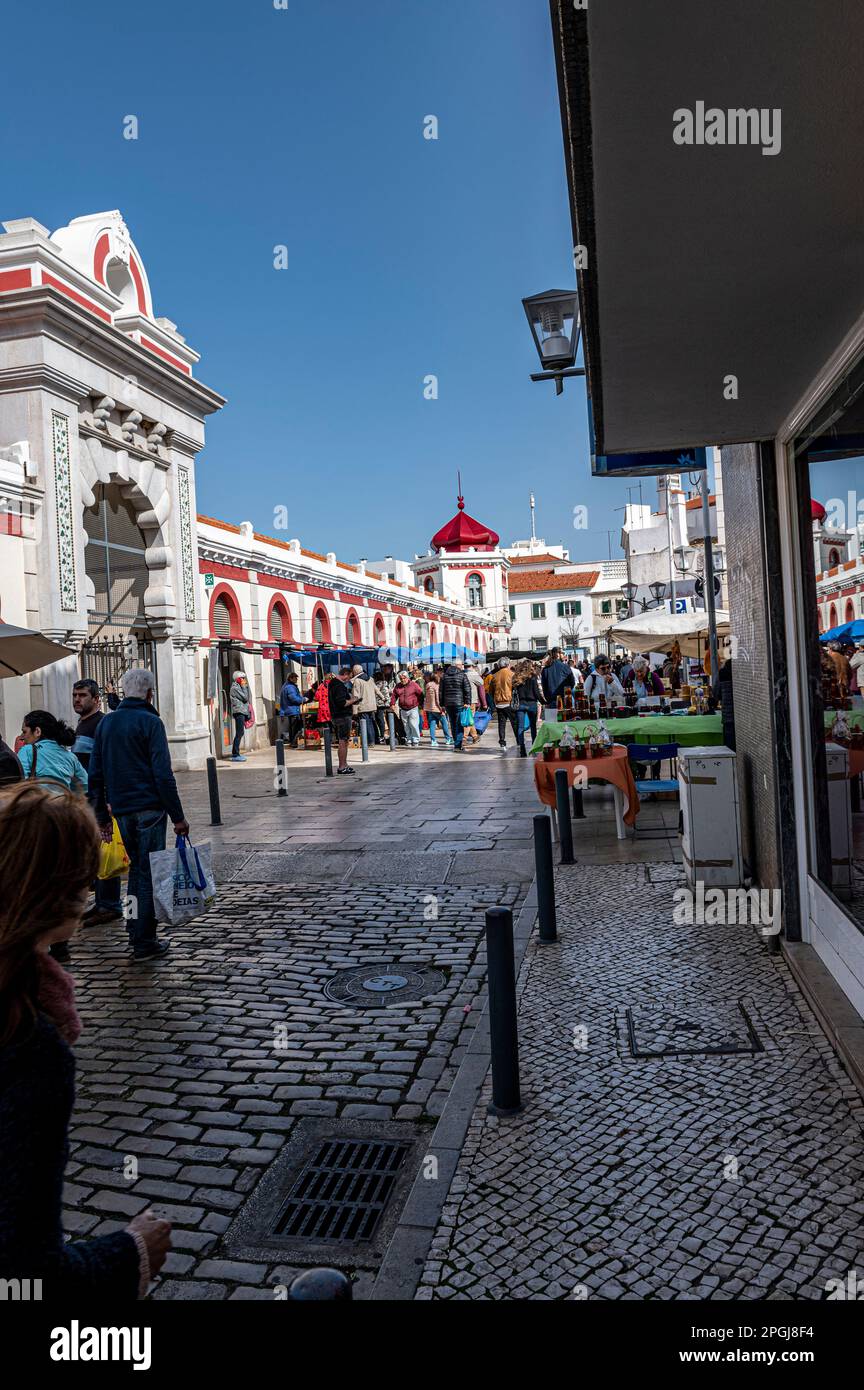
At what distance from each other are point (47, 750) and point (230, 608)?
61.2ft

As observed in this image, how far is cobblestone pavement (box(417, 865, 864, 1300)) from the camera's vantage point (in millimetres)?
2908

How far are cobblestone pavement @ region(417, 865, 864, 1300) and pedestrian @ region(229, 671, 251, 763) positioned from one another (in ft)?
55.5

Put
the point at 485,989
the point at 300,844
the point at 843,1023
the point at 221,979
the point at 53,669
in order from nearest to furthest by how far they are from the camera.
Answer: the point at 843,1023 < the point at 485,989 < the point at 221,979 < the point at 300,844 < the point at 53,669

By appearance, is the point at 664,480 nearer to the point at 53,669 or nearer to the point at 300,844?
the point at 53,669

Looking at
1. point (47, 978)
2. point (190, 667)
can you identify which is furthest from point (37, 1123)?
point (190, 667)

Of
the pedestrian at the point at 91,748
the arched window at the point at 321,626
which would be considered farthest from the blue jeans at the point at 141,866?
the arched window at the point at 321,626

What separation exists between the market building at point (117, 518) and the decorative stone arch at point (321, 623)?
539 millimetres

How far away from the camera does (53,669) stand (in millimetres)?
15234

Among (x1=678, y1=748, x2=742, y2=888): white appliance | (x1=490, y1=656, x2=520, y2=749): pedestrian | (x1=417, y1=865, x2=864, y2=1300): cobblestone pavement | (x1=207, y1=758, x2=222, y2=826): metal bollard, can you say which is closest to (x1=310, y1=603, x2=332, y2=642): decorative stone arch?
(x1=490, y1=656, x2=520, y2=749): pedestrian

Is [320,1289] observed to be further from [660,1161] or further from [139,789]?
[139,789]

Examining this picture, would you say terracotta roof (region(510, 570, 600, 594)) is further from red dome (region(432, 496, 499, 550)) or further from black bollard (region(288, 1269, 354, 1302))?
black bollard (region(288, 1269, 354, 1302))

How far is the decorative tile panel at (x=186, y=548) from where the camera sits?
20.4 meters

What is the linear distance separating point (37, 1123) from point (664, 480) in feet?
143
